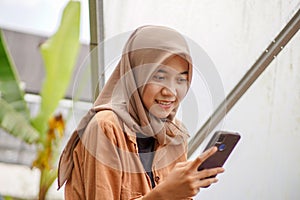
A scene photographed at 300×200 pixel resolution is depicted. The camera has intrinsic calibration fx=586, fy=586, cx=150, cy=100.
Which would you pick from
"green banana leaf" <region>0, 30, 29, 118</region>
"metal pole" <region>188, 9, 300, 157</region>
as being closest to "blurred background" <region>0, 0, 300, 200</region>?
"metal pole" <region>188, 9, 300, 157</region>

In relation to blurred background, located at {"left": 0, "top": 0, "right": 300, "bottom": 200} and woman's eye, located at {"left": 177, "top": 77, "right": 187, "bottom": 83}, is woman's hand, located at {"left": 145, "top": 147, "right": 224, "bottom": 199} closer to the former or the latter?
woman's eye, located at {"left": 177, "top": 77, "right": 187, "bottom": 83}

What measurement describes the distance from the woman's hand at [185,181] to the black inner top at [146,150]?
67 mm

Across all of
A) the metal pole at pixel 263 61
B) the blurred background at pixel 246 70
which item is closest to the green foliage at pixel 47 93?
the blurred background at pixel 246 70

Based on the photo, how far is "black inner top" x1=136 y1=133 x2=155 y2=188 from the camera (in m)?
0.87

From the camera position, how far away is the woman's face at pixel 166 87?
33.2 inches

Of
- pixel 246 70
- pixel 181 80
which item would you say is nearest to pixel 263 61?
pixel 246 70

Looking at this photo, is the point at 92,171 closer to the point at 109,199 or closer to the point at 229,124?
the point at 109,199

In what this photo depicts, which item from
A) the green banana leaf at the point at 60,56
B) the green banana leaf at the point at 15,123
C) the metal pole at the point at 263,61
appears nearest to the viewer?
the metal pole at the point at 263,61

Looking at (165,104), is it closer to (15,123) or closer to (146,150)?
(146,150)

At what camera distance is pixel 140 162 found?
85 cm

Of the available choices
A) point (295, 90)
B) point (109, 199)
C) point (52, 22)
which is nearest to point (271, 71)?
point (295, 90)

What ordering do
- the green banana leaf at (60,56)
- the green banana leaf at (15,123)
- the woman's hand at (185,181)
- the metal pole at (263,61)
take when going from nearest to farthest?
the woman's hand at (185,181)
the metal pole at (263,61)
the green banana leaf at (60,56)
the green banana leaf at (15,123)

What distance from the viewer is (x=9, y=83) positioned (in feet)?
6.40

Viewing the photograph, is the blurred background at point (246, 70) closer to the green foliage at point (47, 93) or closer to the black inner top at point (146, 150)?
the green foliage at point (47, 93)
